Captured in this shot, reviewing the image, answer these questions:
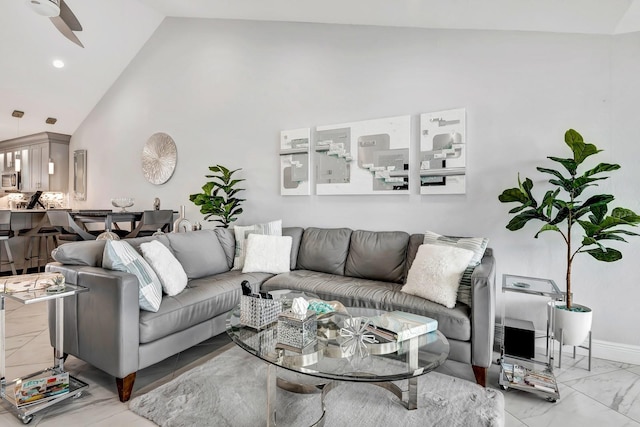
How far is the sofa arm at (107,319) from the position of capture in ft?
5.87

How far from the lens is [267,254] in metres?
3.07

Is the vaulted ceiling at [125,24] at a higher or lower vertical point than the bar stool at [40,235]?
higher

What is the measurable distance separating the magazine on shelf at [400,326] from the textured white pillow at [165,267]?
141cm

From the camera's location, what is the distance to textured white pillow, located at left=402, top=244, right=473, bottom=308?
7.16ft

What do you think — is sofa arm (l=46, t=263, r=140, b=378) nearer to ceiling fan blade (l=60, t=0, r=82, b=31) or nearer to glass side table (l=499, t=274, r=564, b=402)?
glass side table (l=499, t=274, r=564, b=402)

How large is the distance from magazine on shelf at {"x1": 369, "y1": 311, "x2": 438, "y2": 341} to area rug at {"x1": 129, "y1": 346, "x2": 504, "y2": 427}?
427mm

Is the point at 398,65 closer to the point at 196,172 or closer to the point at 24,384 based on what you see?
the point at 196,172

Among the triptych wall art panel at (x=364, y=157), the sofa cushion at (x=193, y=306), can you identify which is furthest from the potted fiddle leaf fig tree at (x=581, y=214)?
the sofa cushion at (x=193, y=306)

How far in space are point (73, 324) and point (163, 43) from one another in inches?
175

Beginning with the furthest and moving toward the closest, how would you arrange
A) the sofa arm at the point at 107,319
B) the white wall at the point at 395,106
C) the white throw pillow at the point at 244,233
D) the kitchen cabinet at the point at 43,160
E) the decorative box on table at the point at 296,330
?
the kitchen cabinet at the point at 43,160, the white throw pillow at the point at 244,233, the white wall at the point at 395,106, the sofa arm at the point at 107,319, the decorative box on table at the point at 296,330

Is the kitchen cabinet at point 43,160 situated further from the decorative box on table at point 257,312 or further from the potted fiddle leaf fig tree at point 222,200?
the decorative box on table at point 257,312

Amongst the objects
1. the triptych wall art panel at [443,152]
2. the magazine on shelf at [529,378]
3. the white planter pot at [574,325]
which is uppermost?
the triptych wall art panel at [443,152]

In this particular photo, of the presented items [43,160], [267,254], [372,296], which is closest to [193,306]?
[267,254]

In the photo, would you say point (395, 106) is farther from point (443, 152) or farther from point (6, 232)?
point (6, 232)
